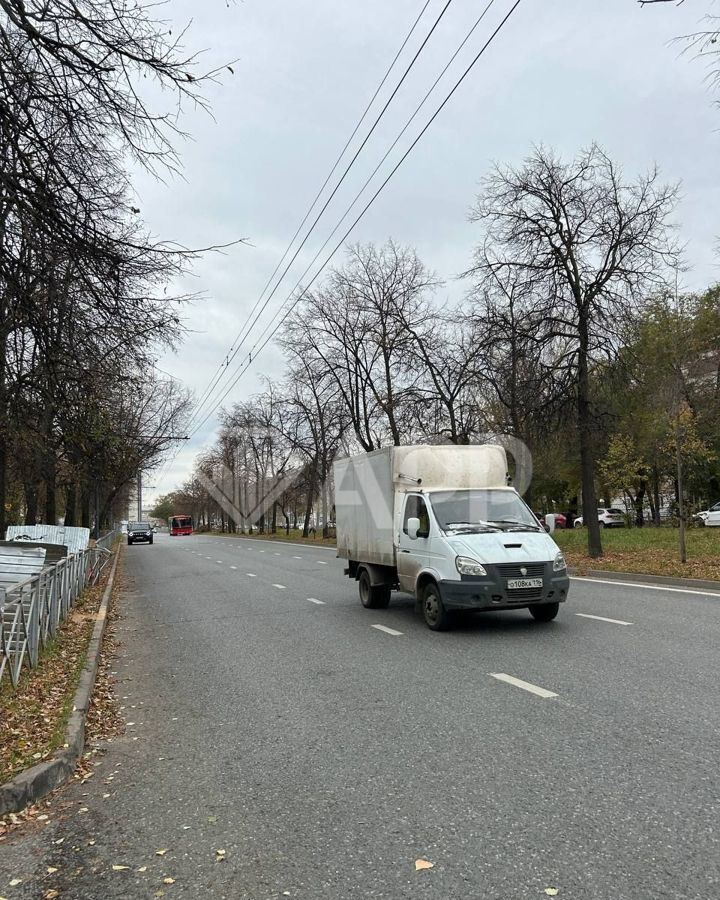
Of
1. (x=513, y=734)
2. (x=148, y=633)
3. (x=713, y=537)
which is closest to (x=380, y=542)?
(x=148, y=633)

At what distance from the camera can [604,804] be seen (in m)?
3.88

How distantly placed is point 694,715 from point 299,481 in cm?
5169

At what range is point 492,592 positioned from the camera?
354 inches

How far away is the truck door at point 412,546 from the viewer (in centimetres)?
1012

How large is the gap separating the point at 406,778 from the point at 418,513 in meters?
6.37

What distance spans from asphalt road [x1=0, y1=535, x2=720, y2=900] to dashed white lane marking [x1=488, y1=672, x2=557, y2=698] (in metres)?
0.05

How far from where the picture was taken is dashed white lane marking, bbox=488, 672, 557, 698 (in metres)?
6.21

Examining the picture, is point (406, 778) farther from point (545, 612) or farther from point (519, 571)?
point (545, 612)

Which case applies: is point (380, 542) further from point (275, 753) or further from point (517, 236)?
point (517, 236)

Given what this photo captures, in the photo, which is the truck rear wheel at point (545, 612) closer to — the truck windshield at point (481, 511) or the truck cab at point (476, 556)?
the truck cab at point (476, 556)

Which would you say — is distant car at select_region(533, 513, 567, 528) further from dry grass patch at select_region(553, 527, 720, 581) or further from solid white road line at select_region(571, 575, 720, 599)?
solid white road line at select_region(571, 575, 720, 599)

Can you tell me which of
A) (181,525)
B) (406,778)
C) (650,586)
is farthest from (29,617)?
(181,525)

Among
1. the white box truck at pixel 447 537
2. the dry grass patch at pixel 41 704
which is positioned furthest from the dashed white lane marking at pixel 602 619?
the dry grass patch at pixel 41 704

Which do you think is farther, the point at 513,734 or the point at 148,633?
the point at 148,633
